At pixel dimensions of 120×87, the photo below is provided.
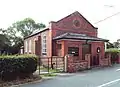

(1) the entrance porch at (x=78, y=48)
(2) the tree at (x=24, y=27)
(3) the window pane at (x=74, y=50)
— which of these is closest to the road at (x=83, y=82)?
(1) the entrance porch at (x=78, y=48)

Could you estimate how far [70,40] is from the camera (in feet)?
84.9

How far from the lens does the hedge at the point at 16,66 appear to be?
14.0 m

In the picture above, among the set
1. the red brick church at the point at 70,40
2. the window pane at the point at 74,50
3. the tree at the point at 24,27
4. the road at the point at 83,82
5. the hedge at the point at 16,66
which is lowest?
the road at the point at 83,82

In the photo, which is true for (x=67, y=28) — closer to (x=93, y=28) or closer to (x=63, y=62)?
(x=93, y=28)

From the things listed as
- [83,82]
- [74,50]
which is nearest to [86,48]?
[74,50]

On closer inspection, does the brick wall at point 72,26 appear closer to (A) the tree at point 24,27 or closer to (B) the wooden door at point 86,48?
(B) the wooden door at point 86,48

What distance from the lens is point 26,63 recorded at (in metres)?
15.3

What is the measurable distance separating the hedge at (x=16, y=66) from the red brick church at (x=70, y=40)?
385 inches

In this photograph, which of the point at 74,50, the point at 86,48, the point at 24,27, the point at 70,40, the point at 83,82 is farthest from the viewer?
the point at 24,27

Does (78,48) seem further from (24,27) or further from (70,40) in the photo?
(24,27)

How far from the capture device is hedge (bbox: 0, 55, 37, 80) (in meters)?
14.0

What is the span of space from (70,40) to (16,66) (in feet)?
39.6

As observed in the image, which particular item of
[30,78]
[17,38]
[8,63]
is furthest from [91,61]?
[17,38]

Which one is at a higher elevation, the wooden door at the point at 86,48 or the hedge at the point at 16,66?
the wooden door at the point at 86,48
